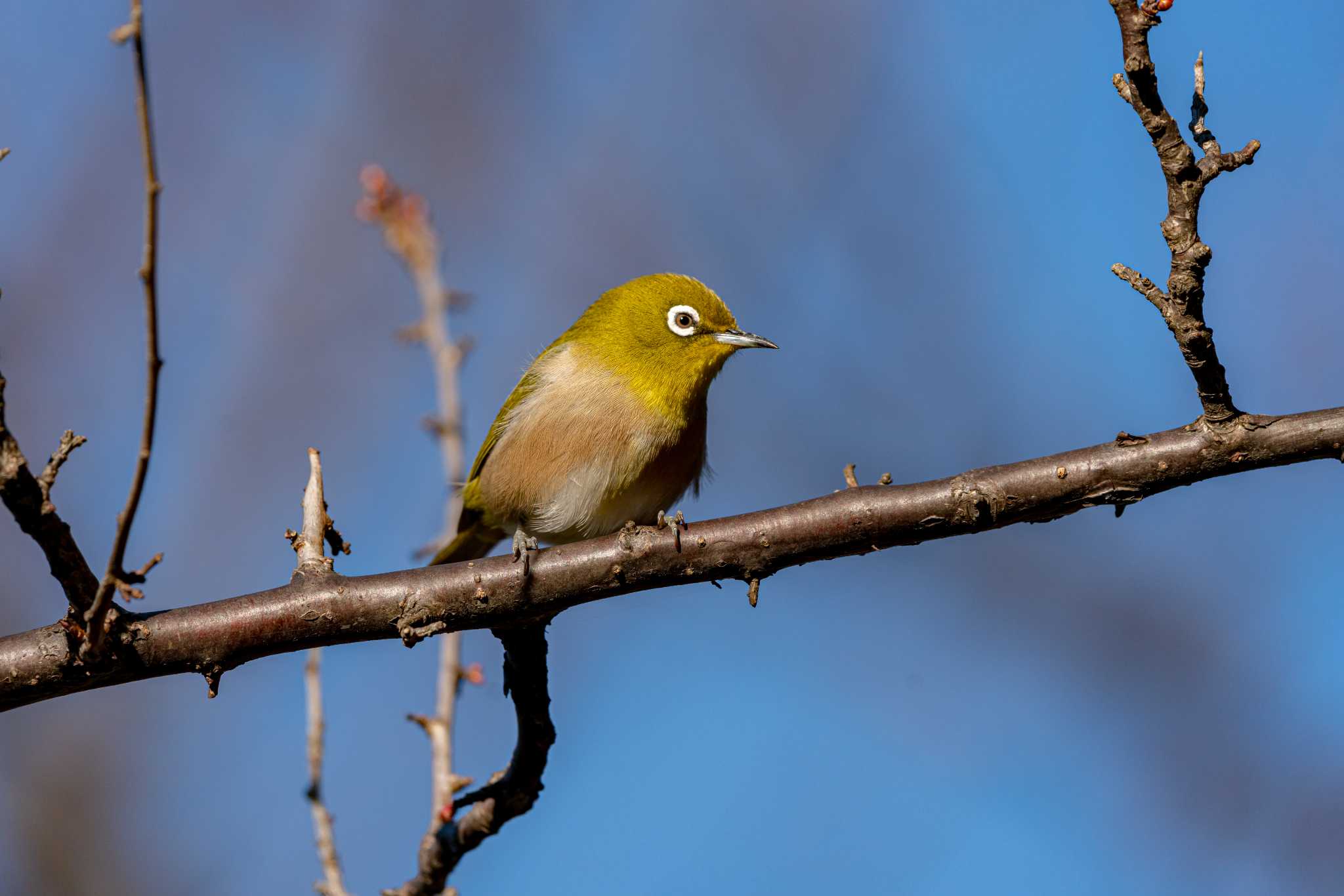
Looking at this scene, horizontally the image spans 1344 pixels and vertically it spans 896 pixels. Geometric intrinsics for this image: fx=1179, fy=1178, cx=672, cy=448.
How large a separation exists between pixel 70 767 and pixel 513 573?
6677 mm

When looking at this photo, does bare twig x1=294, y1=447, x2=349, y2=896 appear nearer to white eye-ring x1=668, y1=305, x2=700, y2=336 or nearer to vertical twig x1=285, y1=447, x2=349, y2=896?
vertical twig x1=285, y1=447, x2=349, y2=896

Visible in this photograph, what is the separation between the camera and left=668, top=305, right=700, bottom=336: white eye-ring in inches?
252

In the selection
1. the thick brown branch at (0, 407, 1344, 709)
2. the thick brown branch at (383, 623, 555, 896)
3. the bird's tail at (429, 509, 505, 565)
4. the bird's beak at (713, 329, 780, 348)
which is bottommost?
the thick brown branch at (383, 623, 555, 896)

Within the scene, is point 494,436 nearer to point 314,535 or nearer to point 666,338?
point 666,338

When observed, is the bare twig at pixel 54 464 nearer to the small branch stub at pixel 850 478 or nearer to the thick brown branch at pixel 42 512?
the thick brown branch at pixel 42 512

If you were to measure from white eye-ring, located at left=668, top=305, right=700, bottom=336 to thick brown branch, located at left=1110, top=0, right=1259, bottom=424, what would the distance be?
10.8 feet

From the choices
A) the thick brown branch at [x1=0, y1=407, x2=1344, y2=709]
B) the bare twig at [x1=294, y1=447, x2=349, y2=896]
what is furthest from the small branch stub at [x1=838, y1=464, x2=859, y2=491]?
the bare twig at [x1=294, y1=447, x2=349, y2=896]

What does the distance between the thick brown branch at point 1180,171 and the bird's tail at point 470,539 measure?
4.05 m

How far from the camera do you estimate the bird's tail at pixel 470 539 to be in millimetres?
6570

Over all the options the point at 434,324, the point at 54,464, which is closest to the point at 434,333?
the point at 434,324

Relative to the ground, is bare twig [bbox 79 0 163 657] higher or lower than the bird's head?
lower

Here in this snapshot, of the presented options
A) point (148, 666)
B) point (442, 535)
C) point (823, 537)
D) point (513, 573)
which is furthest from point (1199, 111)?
→ point (442, 535)

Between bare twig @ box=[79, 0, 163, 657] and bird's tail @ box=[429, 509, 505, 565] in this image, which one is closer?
bare twig @ box=[79, 0, 163, 657]

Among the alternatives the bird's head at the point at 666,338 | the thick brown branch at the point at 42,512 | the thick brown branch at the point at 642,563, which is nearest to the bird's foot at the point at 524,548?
the thick brown branch at the point at 642,563
